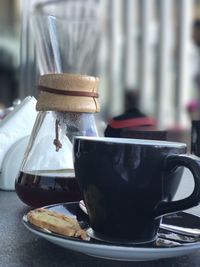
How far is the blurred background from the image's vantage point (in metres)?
4.91

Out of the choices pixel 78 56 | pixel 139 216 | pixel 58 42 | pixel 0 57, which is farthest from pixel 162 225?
pixel 0 57

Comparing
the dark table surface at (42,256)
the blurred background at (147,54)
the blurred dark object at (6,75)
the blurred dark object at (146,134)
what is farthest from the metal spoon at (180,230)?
the blurred dark object at (6,75)

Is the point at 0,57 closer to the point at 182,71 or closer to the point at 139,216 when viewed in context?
the point at 182,71

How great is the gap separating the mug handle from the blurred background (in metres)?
4.25

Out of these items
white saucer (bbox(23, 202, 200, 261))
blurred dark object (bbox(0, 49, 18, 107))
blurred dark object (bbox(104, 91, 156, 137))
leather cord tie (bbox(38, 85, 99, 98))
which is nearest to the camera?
white saucer (bbox(23, 202, 200, 261))

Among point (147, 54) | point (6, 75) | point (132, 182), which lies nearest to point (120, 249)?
point (132, 182)

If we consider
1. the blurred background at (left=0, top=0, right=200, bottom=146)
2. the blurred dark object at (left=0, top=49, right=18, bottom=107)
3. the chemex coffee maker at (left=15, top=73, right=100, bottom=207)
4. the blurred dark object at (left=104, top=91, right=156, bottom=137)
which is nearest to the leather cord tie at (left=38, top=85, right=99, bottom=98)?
the chemex coffee maker at (left=15, top=73, right=100, bottom=207)

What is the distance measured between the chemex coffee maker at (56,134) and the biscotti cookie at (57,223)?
6cm

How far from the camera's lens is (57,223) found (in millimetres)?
355

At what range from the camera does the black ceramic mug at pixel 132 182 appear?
33 centimetres

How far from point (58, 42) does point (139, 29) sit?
5022 millimetres

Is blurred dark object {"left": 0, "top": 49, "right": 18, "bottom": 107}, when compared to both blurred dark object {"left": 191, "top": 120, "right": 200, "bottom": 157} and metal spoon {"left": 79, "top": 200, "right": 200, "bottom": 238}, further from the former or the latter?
metal spoon {"left": 79, "top": 200, "right": 200, "bottom": 238}

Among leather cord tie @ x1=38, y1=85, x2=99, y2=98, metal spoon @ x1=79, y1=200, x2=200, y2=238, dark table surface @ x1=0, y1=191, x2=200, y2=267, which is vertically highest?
leather cord tie @ x1=38, y1=85, x2=99, y2=98

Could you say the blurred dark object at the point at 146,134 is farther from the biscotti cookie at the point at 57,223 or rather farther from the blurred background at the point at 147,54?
the blurred background at the point at 147,54
